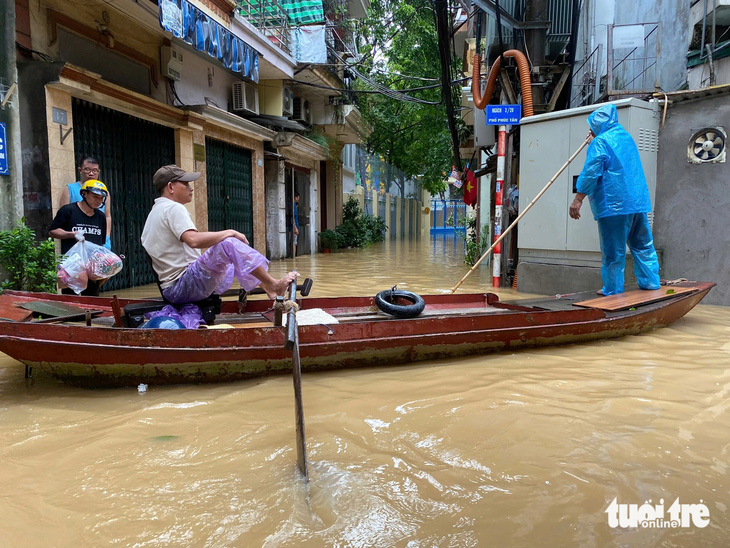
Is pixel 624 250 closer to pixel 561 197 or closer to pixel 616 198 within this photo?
pixel 616 198

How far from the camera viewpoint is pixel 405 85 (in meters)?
20.6

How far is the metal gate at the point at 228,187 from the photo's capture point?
10695 mm

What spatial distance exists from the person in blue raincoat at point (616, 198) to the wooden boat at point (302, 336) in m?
0.39

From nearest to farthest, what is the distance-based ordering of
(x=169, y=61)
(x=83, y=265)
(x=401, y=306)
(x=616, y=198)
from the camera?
(x=401, y=306) < (x=83, y=265) < (x=616, y=198) < (x=169, y=61)

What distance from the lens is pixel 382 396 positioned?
3.45 metres

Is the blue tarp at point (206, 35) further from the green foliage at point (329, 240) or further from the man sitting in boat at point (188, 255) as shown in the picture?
the green foliage at point (329, 240)

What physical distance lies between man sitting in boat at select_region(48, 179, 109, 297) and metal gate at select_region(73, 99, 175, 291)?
2.20 m

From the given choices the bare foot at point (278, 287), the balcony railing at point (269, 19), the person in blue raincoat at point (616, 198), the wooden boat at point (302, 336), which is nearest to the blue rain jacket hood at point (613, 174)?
the person in blue raincoat at point (616, 198)

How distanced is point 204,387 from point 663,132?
6383mm

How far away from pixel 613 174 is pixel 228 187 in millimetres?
8177

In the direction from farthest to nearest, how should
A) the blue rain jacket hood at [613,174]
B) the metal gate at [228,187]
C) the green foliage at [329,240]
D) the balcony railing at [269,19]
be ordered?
the green foliage at [329,240] → the balcony railing at [269,19] → the metal gate at [228,187] → the blue rain jacket hood at [613,174]

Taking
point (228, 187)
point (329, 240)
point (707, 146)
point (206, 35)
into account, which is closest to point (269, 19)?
point (228, 187)

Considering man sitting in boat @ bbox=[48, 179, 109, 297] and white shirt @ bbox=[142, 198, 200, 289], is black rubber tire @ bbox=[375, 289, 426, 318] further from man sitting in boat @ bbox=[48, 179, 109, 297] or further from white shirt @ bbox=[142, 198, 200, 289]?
man sitting in boat @ bbox=[48, 179, 109, 297]

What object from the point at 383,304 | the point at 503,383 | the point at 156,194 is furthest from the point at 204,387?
the point at 156,194
